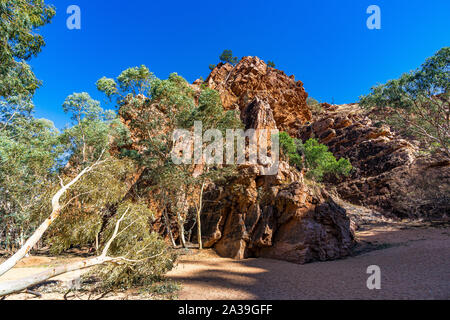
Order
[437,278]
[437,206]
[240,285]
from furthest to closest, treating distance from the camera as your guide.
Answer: [437,206], [240,285], [437,278]

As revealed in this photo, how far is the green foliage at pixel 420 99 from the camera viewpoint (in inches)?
579

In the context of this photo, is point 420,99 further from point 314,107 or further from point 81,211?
point 314,107

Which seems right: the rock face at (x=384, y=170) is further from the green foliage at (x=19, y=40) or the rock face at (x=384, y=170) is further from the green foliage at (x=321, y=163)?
the green foliage at (x=19, y=40)

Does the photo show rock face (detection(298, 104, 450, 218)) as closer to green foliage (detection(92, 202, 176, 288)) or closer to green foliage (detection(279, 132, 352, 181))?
green foliage (detection(279, 132, 352, 181))

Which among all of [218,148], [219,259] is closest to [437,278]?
[219,259]

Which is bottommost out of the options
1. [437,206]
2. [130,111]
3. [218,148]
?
[437,206]

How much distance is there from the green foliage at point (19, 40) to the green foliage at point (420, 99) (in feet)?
72.6

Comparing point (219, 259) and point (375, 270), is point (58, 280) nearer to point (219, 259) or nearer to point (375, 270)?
point (219, 259)

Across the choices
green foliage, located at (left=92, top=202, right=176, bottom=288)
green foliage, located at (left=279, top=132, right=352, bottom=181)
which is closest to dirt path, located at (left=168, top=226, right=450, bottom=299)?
green foliage, located at (left=92, top=202, right=176, bottom=288)

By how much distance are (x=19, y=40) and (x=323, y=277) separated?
45.7ft

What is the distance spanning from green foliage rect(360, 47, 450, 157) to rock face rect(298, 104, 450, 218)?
5.33 meters

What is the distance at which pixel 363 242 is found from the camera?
1413 cm

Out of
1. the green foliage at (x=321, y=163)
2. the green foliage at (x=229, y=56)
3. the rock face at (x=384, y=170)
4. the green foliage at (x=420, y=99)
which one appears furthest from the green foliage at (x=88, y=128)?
the green foliage at (x=229, y=56)

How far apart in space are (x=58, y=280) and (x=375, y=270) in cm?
1219
